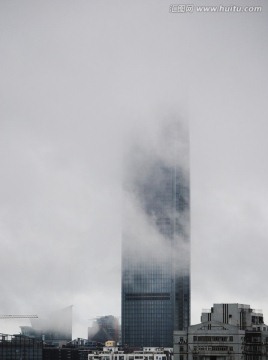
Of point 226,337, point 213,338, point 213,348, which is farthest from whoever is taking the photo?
point 213,348

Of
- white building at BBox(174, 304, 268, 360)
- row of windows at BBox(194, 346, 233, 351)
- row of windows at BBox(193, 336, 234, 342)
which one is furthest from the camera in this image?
row of windows at BBox(194, 346, 233, 351)

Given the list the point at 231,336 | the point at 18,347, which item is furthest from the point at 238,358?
the point at 18,347

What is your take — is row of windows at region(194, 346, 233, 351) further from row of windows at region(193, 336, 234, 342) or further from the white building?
row of windows at region(193, 336, 234, 342)

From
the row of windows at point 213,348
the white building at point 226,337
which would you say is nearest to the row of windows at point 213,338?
the white building at point 226,337

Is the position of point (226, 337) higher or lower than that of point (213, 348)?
higher

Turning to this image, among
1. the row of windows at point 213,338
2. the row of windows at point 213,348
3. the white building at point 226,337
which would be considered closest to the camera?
the white building at point 226,337

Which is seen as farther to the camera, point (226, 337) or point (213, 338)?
point (213, 338)

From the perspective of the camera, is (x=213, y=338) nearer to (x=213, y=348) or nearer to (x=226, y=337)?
(x=213, y=348)

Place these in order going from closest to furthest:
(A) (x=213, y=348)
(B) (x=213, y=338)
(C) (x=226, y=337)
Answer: (C) (x=226, y=337)
(B) (x=213, y=338)
(A) (x=213, y=348)

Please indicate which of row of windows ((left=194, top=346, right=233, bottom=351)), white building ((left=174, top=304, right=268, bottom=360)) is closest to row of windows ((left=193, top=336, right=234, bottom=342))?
white building ((left=174, top=304, right=268, bottom=360))

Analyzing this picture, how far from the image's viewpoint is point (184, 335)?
129m

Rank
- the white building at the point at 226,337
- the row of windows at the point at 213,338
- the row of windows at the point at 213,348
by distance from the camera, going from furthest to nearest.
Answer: the row of windows at the point at 213,348 < the row of windows at the point at 213,338 < the white building at the point at 226,337

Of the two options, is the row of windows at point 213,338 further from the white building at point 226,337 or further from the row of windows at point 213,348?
the row of windows at point 213,348

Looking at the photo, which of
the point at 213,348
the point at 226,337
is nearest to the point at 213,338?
the point at 213,348
